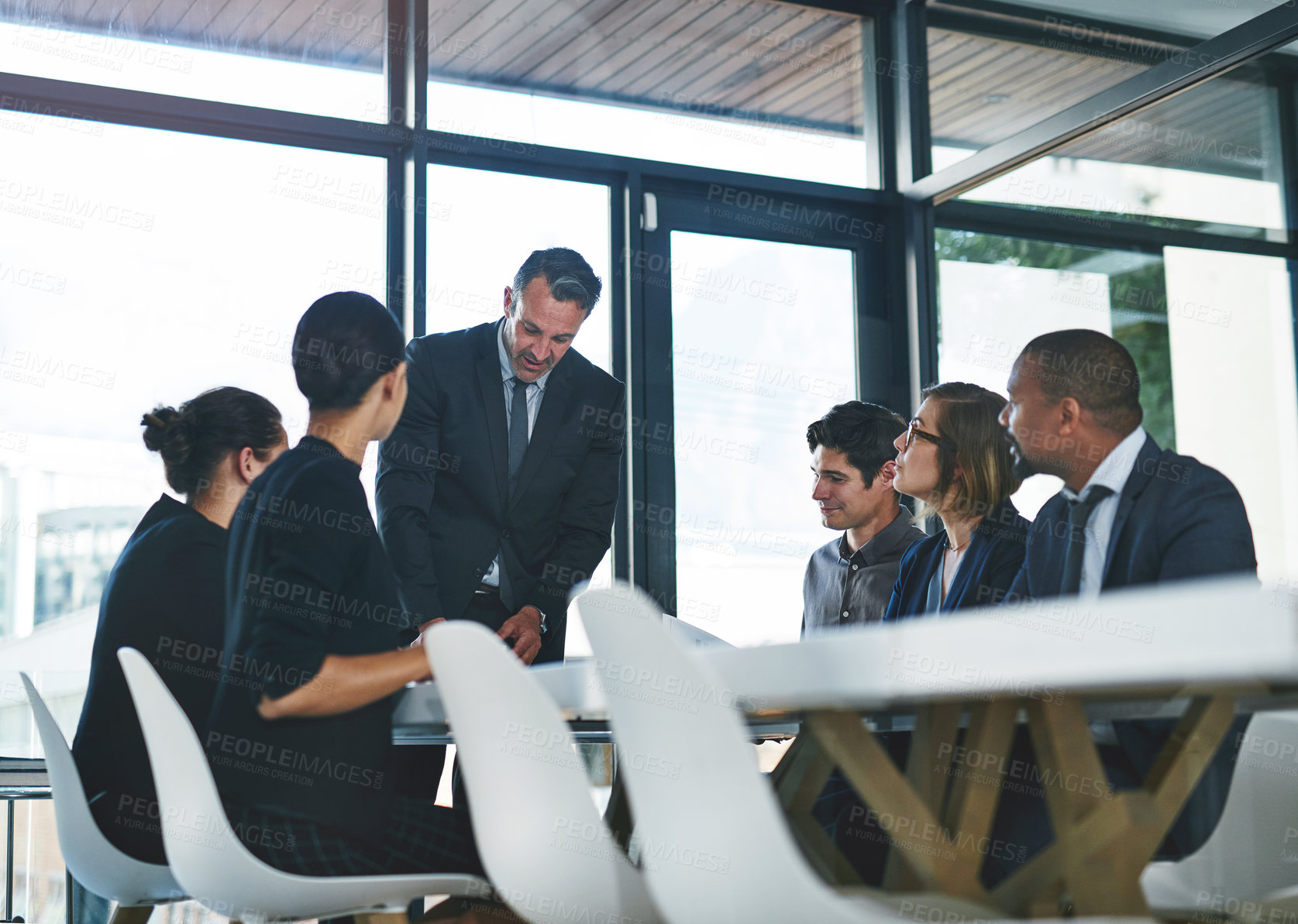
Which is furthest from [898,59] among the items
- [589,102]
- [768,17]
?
[589,102]

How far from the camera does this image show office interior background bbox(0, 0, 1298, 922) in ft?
12.2

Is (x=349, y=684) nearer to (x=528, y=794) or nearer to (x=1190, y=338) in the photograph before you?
(x=528, y=794)

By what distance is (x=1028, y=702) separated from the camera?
1.34 metres

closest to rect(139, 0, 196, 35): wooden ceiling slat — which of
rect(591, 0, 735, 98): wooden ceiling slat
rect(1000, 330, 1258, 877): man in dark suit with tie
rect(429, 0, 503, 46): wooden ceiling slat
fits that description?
rect(429, 0, 503, 46): wooden ceiling slat

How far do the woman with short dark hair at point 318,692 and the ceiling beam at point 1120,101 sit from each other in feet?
10.0

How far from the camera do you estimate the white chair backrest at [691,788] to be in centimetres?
101

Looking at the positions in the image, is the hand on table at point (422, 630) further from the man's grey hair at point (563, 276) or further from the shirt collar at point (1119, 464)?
the shirt collar at point (1119, 464)

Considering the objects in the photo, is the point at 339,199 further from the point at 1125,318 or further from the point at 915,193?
the point at 1125,318

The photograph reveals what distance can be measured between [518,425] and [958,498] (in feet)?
4.34

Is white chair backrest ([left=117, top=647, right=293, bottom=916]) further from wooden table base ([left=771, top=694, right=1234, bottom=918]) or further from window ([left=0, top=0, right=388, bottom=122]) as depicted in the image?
window ([left=0, top=0, right=388, bottom=122])

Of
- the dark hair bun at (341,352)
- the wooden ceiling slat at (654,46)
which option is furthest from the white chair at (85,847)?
the wooden ceiling slat at (654,46)

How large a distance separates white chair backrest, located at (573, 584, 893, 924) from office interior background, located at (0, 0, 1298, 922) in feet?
9.54

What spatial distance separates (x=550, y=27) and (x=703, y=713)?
395cm

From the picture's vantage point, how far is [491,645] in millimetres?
1270
